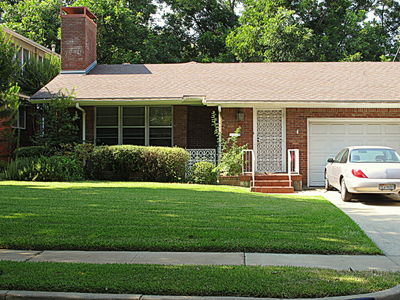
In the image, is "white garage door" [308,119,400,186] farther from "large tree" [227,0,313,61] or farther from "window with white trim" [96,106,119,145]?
"large tree" [227,0,313,61]

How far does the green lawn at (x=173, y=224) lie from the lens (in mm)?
6605

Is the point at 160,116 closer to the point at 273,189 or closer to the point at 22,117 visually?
the point at 273,189

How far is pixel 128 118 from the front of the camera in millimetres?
18453

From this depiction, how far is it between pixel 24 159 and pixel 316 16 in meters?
24.3

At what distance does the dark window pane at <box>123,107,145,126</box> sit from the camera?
60.2ft

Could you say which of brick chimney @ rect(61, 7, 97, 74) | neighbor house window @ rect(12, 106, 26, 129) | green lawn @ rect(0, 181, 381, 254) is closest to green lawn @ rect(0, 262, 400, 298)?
green lawn @ rect(0, 181, 381, 254)

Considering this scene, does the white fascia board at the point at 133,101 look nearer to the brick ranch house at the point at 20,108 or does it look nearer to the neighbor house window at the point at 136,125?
the neighbor house window at the point at 136,125

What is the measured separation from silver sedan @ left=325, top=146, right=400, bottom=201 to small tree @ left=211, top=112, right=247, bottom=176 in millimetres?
3693

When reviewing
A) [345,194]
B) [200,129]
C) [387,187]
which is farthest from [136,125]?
[387,187]

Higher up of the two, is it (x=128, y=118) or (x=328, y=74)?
(x=328, y=74)

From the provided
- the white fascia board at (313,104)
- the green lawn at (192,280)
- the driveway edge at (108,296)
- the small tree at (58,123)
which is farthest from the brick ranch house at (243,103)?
the driveway edge at (108,296)

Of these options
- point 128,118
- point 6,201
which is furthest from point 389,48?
point 6,201

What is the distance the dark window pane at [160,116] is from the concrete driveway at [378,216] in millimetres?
6868

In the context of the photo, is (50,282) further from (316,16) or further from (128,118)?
(316,16)
